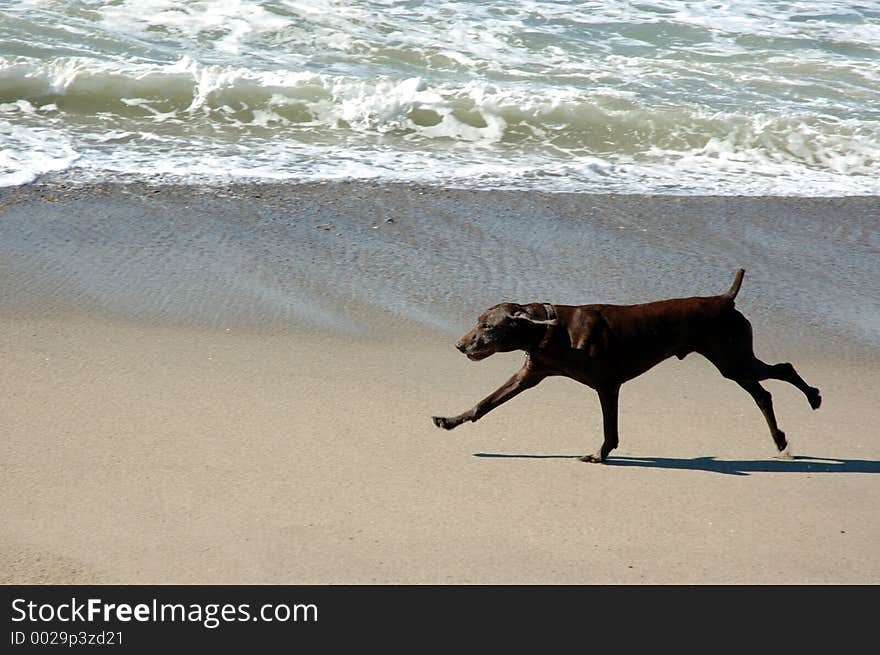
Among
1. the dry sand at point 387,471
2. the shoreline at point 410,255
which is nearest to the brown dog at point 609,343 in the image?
the dry sand at point 387,471

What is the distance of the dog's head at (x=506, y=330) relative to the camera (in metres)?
4.64

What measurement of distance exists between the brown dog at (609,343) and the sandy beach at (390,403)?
0.92 feet

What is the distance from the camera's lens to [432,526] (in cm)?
418

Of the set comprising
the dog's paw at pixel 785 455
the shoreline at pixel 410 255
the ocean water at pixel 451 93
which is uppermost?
the dog's paw at pixel 785 455

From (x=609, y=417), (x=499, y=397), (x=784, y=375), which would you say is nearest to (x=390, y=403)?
(x=499, y=397)

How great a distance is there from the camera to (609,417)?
4.79 metres

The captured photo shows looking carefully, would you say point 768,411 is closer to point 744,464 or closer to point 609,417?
point 744,464

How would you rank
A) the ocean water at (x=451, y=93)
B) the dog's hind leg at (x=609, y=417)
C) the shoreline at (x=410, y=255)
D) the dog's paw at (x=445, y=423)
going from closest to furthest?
the dog's hind leg at (x=609, y=417)
the dog's paw at (x=445, y=423)
the shoreline at (x=410, y=255)
the ocean water at (x=451, y=93)

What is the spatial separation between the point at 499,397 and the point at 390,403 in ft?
2.20

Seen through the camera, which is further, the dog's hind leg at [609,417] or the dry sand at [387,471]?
the dog's hind leg at [609,417]

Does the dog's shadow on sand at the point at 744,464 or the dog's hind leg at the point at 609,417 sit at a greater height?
the dog's hind leg at the point at 609,417

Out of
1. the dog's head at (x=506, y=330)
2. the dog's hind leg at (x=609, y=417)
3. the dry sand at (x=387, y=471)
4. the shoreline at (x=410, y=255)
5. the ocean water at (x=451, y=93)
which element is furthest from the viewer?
the ocean water at (x=451, y=93)

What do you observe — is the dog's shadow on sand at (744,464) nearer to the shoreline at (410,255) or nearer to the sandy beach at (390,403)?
the sandy beach at (390,403)
